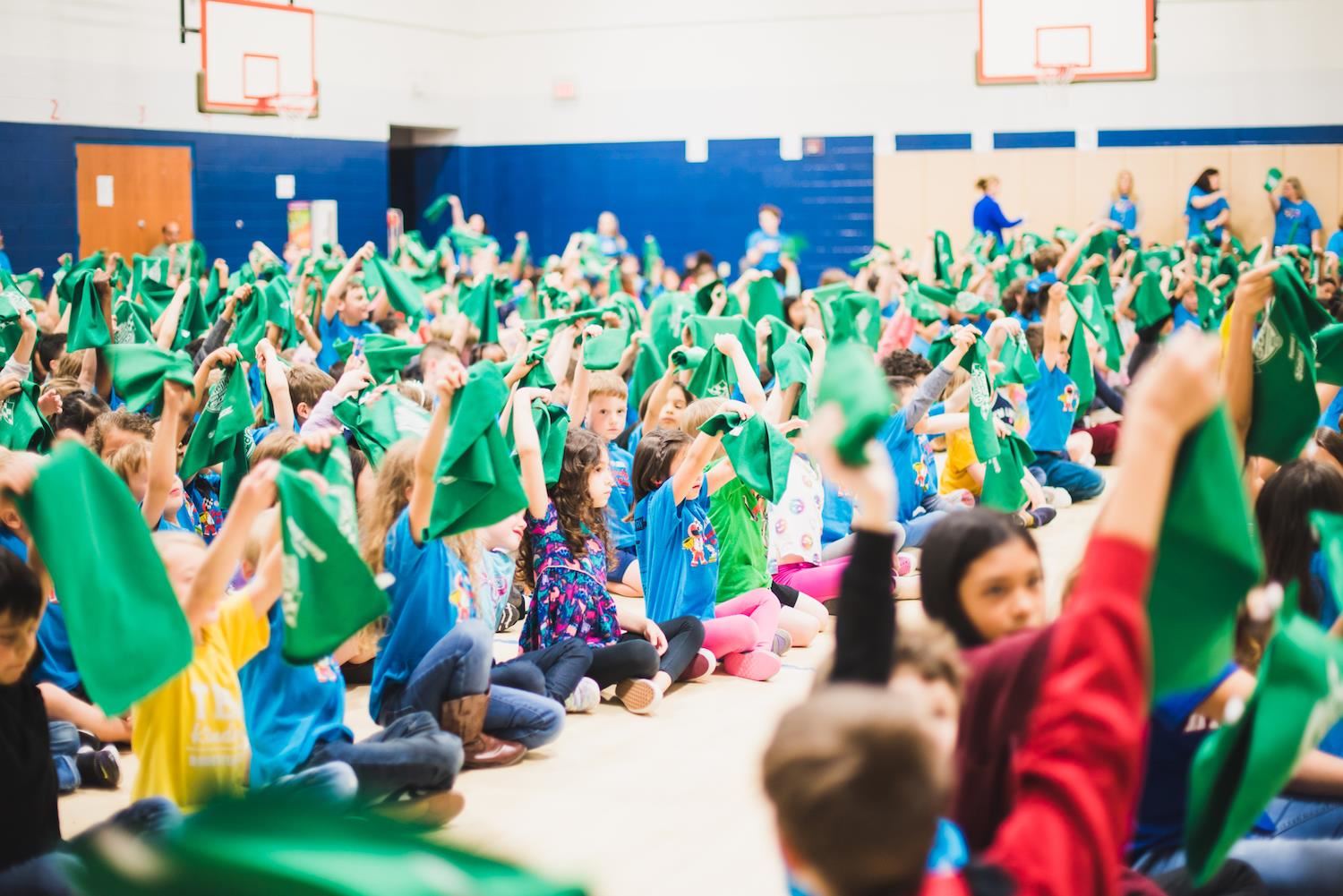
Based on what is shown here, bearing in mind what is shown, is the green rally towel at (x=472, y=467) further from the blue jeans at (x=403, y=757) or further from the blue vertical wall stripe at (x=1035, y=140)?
the blue vertical wall stripe at (x=1035, y=140)

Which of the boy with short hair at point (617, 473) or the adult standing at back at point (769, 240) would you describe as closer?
the boy with short hair at point (617, 473)

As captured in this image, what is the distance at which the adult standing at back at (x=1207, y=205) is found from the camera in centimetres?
1567

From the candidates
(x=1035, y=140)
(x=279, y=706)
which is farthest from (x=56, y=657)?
(x=1035, y=140)

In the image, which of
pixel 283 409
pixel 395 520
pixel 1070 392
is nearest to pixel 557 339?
pixel 283 409

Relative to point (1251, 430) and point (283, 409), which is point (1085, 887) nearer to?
point (1251, 430)

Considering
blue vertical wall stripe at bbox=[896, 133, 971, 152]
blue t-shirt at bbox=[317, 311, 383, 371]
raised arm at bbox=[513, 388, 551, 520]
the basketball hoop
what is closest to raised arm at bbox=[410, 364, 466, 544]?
raised arm at bbox=[513, 388, 551, 520]

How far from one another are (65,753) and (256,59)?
1210 cm

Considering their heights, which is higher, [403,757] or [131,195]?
[131,195]

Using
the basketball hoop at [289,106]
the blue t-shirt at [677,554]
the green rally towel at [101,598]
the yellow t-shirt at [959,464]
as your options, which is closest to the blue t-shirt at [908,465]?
the yellow t-shirt at [959,464]

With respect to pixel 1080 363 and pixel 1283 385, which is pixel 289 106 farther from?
pixel 1283 385

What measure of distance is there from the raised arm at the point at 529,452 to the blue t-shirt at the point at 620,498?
4.83 ft

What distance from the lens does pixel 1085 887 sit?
5.24 feet

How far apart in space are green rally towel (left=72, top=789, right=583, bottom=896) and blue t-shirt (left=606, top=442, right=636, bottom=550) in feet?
16.0

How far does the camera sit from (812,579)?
6.22 m
